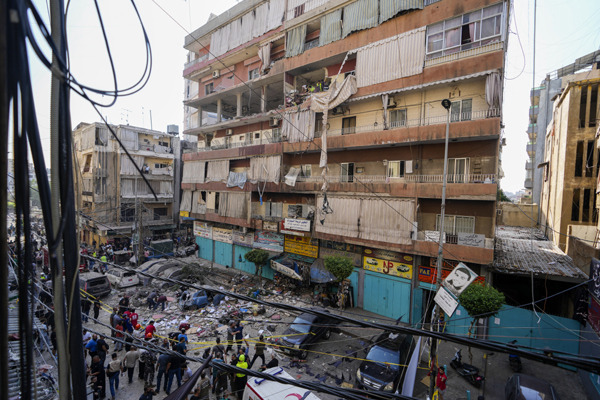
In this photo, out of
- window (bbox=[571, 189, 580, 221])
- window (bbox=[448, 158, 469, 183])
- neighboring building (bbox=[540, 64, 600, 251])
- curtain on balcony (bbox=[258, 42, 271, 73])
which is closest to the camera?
window (bbox=[448, 158, 469, 183])

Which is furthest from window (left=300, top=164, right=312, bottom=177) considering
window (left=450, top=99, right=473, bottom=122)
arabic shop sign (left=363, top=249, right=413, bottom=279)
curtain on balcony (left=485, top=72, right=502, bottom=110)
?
curtain on balcony (left=485, top=72, right=502, bottom=110)

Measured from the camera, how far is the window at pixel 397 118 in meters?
16.1

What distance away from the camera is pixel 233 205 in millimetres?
23375

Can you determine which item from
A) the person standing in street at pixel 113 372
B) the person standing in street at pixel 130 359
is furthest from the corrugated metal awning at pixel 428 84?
the person standing in street at pixel 113 372

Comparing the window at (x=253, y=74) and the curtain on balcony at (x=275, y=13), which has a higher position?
the curtain on balcony at (x=275, y=13)

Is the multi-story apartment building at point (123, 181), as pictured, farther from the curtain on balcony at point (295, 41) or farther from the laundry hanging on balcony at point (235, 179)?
the curtain on balcony at point (295, 41)

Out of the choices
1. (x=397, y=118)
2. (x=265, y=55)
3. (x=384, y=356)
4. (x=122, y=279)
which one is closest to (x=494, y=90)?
(x=397, y=118)

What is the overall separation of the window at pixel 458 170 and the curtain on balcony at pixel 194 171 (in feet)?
65.4

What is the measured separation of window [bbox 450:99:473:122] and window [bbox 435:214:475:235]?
481 cm

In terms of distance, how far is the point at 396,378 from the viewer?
9188 millimetres

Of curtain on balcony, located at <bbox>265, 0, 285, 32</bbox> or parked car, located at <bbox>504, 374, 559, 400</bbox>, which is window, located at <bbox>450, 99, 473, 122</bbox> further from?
curtain on balcony, located at <bbox>265, 0, 285, 32</bbox>

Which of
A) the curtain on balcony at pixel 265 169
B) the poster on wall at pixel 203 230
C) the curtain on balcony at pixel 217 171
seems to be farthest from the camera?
the poster on wall at pixel 203 230

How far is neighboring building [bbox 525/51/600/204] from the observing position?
28203 millimetres

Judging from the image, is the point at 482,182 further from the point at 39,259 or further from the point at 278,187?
the point at 39,259
